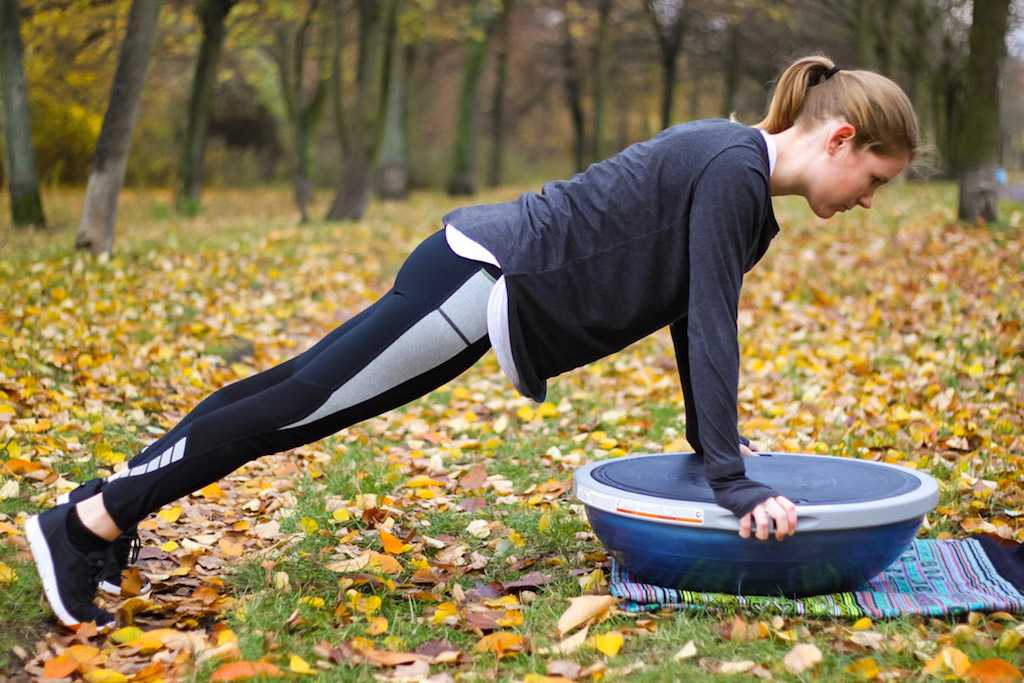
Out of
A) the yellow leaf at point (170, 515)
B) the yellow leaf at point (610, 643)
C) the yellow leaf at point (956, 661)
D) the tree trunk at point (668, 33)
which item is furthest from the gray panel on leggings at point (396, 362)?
the tree trunk at point (668, 33)

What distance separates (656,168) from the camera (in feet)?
9.00

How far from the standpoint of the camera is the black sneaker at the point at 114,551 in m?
2.84

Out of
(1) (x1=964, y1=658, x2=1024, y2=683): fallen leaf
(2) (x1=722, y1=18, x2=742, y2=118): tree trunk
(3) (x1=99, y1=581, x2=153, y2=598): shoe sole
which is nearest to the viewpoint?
(1) (x1=964, y1=658, x2=1024, y2=683): fallen leaf

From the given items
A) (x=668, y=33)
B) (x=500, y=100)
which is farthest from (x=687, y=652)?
(x=668, y=33)

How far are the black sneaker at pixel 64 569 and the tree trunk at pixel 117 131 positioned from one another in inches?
273

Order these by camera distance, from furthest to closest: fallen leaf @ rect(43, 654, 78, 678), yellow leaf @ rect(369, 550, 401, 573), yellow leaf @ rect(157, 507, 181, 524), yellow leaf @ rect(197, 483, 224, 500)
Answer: yellow leaf @ rect(197, 483, 224, 500)
yellow leaf @ rect(157, 507, 181, 524)
yellow leaf @ rect(369, 550, 401, 573)
fallen leaf @ rect(43, 654, 78, 678)

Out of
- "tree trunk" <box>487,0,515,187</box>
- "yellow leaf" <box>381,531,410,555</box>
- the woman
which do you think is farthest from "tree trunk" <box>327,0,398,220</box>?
the woman

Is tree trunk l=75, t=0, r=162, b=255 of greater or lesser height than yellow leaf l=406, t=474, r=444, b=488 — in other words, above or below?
above

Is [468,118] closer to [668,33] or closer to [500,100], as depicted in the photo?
[500,100]

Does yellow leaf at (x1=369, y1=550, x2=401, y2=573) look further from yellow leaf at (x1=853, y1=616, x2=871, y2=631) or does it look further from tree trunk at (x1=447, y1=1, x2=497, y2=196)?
tree trunk at (x1=447, y1=1, x2=497, y2=196)

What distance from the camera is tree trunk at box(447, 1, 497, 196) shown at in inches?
896

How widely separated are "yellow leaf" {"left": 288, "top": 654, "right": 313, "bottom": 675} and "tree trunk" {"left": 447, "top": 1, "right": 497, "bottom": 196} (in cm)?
2098

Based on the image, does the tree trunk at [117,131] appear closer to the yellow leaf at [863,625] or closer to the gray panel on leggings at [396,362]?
the gray panel on leggings at [396,362]

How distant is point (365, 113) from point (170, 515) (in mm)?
11129
